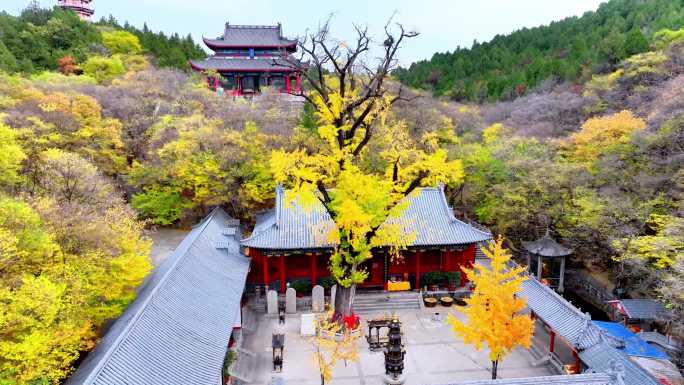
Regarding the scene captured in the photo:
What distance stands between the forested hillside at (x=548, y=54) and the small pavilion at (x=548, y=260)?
2420 cm

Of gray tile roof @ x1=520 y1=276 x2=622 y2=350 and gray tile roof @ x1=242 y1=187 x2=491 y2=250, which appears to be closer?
gray tile roof @ x1=520 y1=276 x2=622 y2=350

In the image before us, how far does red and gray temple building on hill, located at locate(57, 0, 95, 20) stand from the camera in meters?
67.3

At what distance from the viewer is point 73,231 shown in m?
14.2

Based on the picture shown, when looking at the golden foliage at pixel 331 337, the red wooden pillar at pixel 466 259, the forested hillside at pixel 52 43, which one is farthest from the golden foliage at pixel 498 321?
the forested hillside at pixel 52 43

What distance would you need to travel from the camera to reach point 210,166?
2728 centimetres

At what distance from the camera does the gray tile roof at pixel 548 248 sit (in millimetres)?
21575

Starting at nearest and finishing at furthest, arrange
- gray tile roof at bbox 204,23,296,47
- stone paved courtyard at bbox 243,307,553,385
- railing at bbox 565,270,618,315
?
stone paved courtyard at bbox 243,307,553,385 → railing at bbox 565,270,618,315 → gray tile roof at bbox 204,23,296,47

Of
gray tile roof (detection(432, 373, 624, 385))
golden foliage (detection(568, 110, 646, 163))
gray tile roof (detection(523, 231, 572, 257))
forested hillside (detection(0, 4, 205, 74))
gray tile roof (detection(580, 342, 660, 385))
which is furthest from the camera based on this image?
forested hillside (detection(0, 4, 205, 74))

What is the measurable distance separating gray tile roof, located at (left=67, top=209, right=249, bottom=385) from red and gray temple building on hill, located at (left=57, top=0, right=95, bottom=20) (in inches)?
2583

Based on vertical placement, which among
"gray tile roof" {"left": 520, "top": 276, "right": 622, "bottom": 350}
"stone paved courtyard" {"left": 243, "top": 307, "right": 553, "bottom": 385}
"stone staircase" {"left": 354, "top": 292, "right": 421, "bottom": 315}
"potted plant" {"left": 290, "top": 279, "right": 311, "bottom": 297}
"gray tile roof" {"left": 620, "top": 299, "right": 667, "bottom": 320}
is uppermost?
"gray tile roof" {"left": 520, "top": 276, "right": 622, "bottom": 350}

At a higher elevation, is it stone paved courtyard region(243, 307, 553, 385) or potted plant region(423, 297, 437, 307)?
potted plant region(423, 297, 437, 307)

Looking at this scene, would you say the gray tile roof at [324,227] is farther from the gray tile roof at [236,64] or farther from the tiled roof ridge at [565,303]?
the gray tile roof at [236,64]

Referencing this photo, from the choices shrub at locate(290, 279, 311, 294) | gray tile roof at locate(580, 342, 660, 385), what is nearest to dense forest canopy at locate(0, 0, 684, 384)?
gray tile roof at locate(580, 342, 660, 385)

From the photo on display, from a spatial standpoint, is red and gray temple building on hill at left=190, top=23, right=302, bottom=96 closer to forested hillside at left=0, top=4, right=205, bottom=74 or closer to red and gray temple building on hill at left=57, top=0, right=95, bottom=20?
forested hillside at left=0, top=4, right=205, bottom=74
